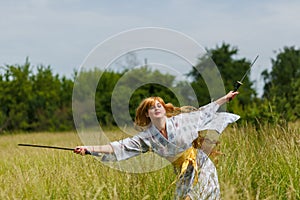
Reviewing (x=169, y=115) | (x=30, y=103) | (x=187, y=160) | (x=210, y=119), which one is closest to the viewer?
(x=187, y=160)

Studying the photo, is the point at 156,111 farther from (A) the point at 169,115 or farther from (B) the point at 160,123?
(A) the point at 169,115

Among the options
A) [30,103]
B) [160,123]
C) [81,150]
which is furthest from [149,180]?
[30,103]

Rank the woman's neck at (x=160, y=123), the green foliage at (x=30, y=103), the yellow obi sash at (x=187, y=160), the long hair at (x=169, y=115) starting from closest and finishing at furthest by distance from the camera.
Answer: the yellow obi sash at (x=187, y=160) < the woman's neck at (x=160, y=123) < the long hair at (x=169, y=115) < the green foliage at (x=30, y=103)

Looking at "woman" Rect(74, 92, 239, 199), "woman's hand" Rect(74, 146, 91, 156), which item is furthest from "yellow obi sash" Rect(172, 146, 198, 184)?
"woman's hand" Rect(74, 146, 91, 156)

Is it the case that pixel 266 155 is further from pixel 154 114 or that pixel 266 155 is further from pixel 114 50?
pixel 114 50

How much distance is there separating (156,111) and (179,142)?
0.33 metres

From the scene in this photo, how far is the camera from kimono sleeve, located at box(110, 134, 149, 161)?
382 cm

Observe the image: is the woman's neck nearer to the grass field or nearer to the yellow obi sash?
the yellow obi sash

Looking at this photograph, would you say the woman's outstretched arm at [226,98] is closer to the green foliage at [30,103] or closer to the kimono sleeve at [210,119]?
the kimono sleeve at [210,119]

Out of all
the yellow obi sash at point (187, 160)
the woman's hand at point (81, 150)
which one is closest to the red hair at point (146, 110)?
the yellow obi sash at point (187, 160)

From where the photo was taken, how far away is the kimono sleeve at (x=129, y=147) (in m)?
3.82

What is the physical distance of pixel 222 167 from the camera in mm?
4555

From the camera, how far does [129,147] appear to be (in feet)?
12.6

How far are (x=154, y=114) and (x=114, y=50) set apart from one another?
796 millimetres
